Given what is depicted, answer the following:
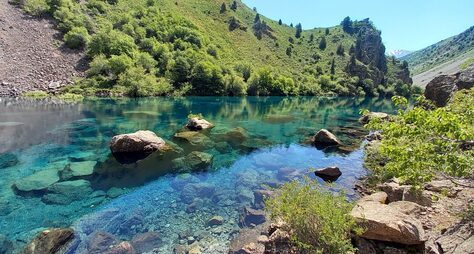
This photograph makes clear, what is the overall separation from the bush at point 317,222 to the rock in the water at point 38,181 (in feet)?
45.9

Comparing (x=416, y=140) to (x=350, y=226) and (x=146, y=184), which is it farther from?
(x=146, y=184)

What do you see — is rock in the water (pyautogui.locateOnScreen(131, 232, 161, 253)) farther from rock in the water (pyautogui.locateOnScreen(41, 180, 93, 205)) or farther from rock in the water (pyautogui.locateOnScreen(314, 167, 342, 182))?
rock in the water (pyautogui.locateOnScreen(314, 167, 342, 182))

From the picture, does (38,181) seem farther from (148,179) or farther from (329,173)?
(329,173)

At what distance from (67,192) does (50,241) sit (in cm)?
558

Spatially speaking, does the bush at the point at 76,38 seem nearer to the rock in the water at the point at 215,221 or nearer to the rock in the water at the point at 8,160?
the rock in the water at the point at 8,160

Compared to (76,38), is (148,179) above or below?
below

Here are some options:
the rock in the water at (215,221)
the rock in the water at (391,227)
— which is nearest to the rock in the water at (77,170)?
the rock in the water at (215,221)

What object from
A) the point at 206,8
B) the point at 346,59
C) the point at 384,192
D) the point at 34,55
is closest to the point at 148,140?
the point at 384,192

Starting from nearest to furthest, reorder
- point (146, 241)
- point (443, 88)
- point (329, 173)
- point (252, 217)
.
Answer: point (146, 241)
point (252, 217)
point (329, 173)
point (443, 88)

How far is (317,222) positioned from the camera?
8.71 m

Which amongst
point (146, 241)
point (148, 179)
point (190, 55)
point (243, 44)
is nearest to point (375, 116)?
point (146, 241)

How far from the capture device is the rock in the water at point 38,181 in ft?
52.3

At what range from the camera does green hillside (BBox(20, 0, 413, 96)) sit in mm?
87375

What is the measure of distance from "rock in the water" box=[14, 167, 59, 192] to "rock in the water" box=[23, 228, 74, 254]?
6065 mm
